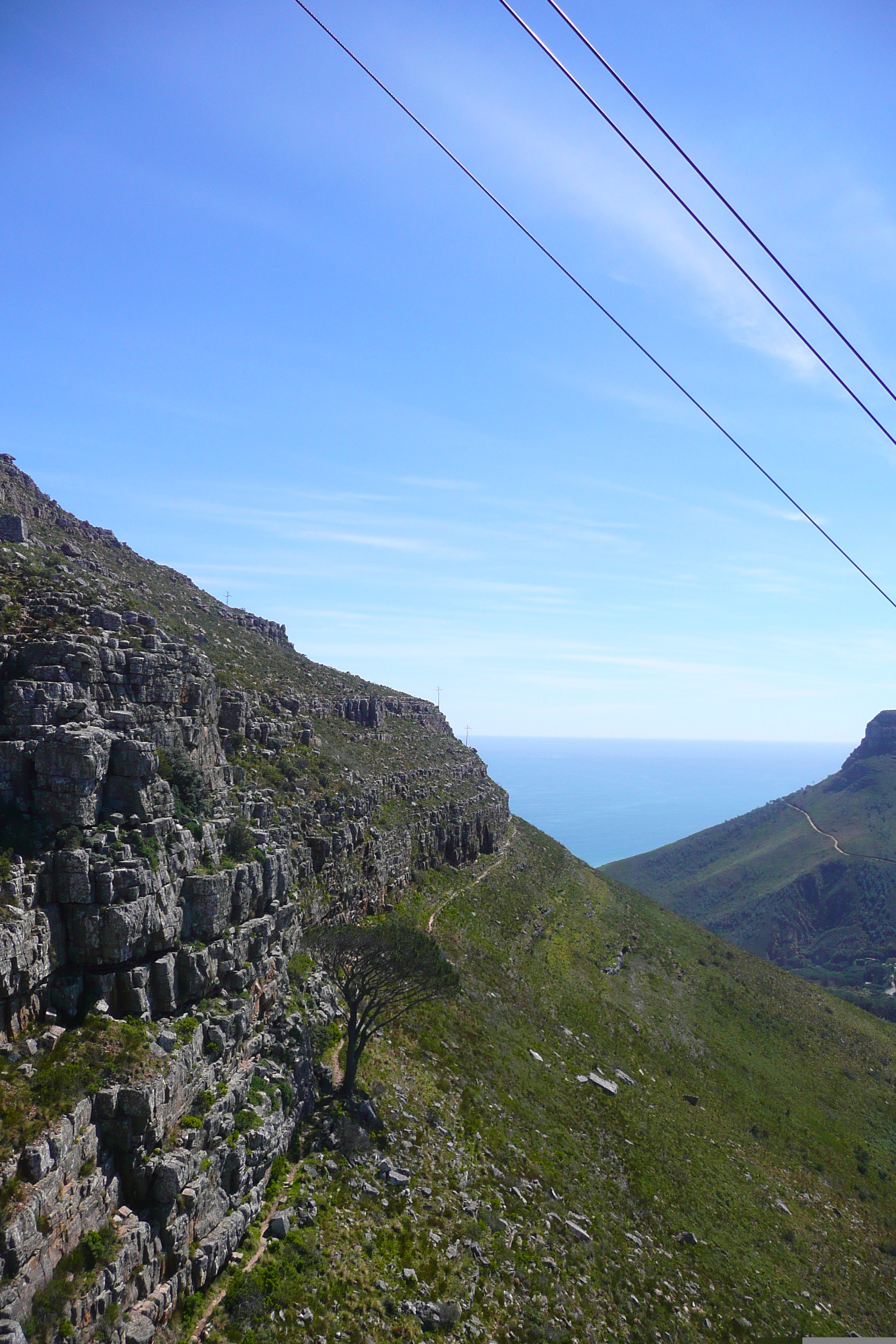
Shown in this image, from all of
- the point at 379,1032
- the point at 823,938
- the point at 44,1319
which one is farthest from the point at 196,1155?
the point at 823,938

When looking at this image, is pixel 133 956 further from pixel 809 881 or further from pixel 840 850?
pixel 840 850

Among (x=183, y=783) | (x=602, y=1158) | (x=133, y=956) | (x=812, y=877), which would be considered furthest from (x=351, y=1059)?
(x=812, y=877)

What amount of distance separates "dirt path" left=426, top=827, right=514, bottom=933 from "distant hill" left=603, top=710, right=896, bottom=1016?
174ft

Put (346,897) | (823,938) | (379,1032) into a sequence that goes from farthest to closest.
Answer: (823,938)
(346,897)
(379,1032)

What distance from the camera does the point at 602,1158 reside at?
33.5m

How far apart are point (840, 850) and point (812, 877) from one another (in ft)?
37.6

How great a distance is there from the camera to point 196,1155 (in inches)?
664

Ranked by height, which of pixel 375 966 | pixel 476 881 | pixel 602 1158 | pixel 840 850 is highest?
pixel 375 966

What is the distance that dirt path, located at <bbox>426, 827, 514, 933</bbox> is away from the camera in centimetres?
5122

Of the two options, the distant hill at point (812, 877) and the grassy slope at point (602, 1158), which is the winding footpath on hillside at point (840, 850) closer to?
the distant hill at point (812, 877)

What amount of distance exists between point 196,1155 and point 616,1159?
2604cm

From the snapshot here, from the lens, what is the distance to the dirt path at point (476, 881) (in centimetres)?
5122

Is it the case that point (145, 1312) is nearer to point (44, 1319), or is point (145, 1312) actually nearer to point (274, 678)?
point (44, 1319)

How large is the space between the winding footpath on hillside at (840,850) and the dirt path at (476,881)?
252 ft
